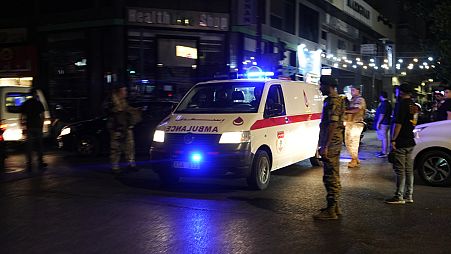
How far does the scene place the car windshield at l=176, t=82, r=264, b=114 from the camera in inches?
341

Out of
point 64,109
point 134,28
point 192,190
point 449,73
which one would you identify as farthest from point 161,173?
point 449,73

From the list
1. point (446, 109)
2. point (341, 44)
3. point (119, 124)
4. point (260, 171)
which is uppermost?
point (341, 44)

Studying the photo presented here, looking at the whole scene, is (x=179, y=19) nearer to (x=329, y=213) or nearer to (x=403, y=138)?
(x=403, y=138)

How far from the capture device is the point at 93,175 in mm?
10211

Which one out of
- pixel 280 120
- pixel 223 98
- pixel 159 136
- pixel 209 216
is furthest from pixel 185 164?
pixel 280 120

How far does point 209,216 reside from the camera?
6.71m

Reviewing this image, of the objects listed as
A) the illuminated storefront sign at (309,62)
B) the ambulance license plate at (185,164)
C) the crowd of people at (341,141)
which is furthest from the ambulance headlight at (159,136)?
the illuminated storefront sign at (309,62)

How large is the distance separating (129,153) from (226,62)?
35.6ft

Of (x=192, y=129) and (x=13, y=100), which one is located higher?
(x=13, y=100)

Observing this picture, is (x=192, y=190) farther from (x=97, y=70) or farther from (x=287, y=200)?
(x=97, y=70)

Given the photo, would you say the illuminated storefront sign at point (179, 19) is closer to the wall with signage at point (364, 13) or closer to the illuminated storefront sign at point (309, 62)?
the illuminated storefront sign at point (309, 62)

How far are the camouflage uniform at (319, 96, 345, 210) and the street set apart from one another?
0.44 m

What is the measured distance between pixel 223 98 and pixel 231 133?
3.79 ft

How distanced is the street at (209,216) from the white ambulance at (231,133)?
447 millimetres
